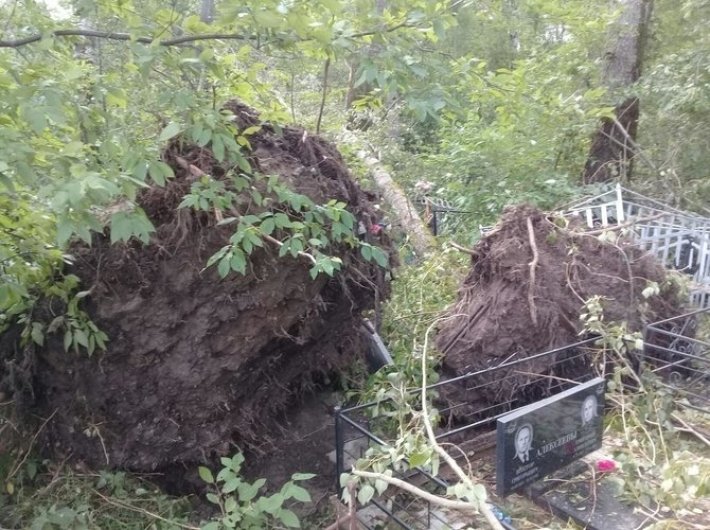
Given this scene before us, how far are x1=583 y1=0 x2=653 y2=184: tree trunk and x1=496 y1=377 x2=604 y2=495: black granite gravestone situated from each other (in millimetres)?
7408

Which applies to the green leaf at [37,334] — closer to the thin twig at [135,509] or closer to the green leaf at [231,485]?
the thin twig at [135,509]

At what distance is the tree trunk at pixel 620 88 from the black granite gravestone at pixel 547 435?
7408 millimetres

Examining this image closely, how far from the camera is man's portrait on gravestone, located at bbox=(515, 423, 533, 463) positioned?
11.3 ft

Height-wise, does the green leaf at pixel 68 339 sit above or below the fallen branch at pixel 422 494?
above

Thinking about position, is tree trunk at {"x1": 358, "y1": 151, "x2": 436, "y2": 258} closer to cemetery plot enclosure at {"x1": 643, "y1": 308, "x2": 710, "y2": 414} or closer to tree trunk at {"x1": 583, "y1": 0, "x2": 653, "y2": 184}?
cemetery plot enclosure at {"x1": 643, "y1": 308, "x2": 710, "y2": 414}

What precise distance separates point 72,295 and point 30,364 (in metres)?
0.66

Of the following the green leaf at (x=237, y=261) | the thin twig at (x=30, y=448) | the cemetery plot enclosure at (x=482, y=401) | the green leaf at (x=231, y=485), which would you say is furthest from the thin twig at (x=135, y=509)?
the green leaf at (x=237, y=261)

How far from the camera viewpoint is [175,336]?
4.14 meters

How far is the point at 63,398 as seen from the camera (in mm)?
4285

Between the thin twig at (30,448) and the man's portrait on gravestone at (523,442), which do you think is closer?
the man's portrait on gravestone at (523,442)

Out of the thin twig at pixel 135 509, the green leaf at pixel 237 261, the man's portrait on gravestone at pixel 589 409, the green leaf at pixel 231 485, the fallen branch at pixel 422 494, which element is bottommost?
the thin twig at pixel 135 509

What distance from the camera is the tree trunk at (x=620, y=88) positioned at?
10602 mm

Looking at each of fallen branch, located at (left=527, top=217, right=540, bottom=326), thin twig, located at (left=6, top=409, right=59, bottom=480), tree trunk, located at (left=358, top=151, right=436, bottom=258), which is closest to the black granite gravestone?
fallen branch, located at (left=527, top=217, right=540, bottom=326)

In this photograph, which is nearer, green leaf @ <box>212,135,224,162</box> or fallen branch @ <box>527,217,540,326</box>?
green leaf @ <box>212,135,224,162</box>
